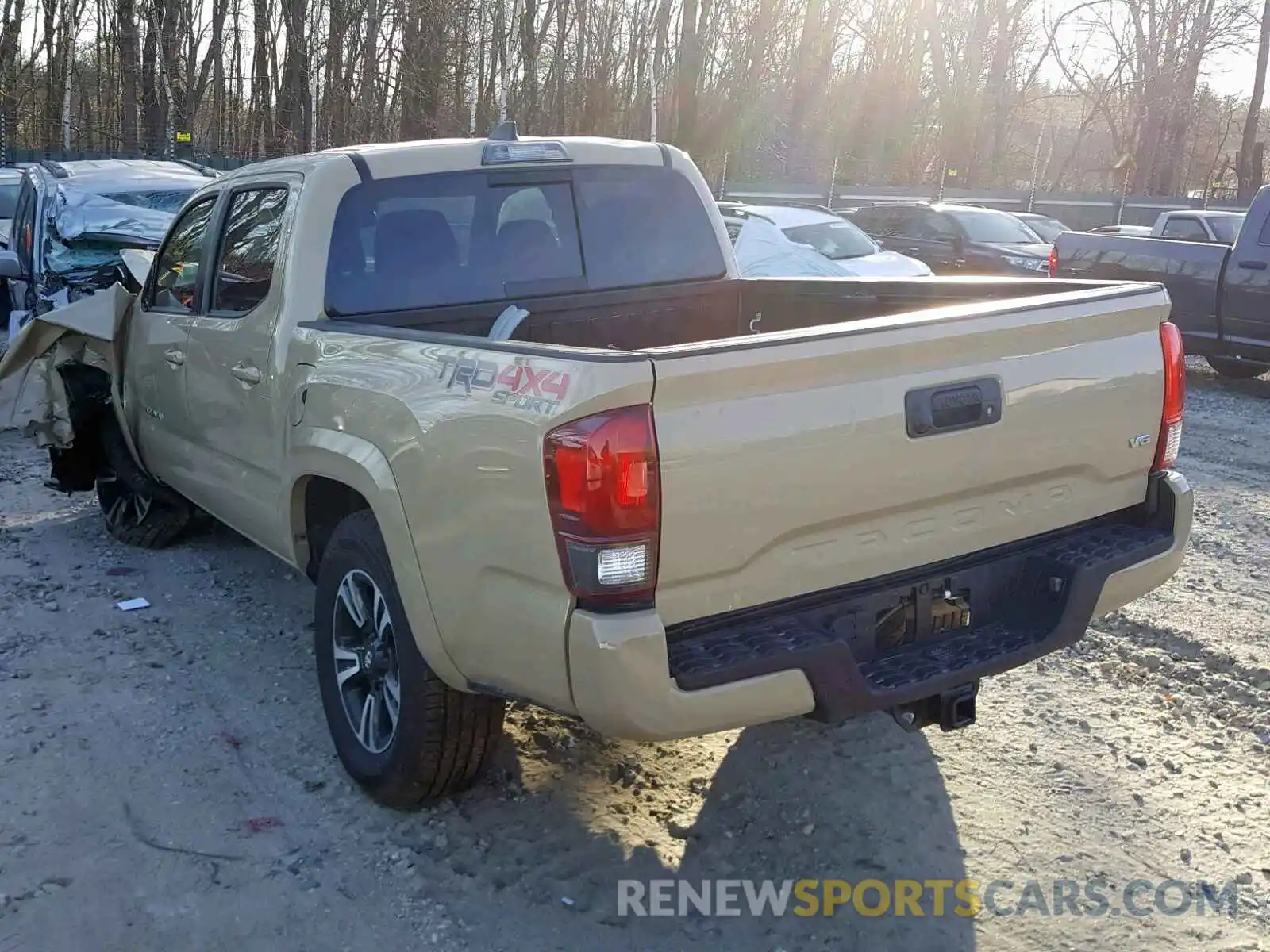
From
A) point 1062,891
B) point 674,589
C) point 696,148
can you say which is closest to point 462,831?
point 674,589

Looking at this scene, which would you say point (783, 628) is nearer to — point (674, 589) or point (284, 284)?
point (674, 589)

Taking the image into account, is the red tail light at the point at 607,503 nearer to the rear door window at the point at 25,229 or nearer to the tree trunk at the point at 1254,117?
the rear door window at the point at 25,229

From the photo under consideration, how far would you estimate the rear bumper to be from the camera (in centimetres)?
274

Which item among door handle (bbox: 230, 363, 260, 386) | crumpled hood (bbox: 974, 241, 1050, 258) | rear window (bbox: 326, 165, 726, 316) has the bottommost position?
door handle (bbox: 230, 363, 260, 386)

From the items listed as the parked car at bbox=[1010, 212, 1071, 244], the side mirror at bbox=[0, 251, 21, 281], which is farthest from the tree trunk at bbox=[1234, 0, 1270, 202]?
the side mirror at bbox=[0, 251, 21, 281]

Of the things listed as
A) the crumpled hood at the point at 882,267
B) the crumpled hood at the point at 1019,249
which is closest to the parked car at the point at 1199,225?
the crumpled hood at the point at 1019,249

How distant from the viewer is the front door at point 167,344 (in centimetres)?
512

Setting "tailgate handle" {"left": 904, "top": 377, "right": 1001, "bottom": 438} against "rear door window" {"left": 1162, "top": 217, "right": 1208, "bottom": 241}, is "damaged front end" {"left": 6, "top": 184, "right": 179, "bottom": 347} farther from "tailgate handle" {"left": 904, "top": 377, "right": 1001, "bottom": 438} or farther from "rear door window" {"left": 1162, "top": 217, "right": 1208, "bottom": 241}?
"rear door window" {"left": 1162, "top": 217, "right": 1208, "bottom": 241}

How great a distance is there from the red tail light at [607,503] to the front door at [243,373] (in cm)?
172

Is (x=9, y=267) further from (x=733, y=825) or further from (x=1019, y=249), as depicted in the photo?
(x=1019, y=249)

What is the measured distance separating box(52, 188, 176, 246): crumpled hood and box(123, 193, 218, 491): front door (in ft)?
14.3

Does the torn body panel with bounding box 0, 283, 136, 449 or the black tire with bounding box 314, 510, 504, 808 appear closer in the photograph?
the black tire with bounding box 314, 510, 504, 808

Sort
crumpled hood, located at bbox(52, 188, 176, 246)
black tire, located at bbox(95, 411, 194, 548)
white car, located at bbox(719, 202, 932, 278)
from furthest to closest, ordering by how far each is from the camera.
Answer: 1. white car, located at bbox(719, 202, 932, 278)
2. crumpled hood, located at bbox(52, 188, 176, 246)
3. black tire, located at bbox(95, 411, 194, 548)

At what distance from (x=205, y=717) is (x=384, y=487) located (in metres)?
1.54
